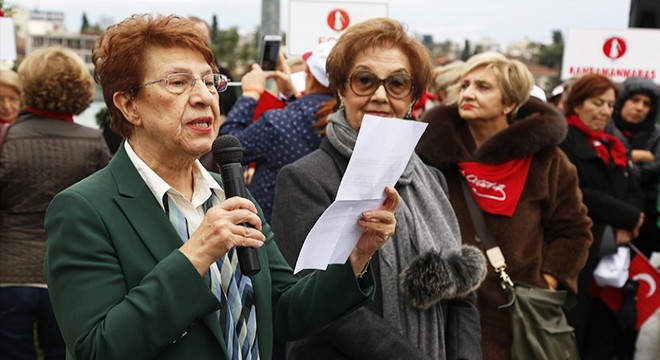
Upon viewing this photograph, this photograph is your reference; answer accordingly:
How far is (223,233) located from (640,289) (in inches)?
192

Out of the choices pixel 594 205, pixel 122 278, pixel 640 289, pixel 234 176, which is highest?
pixel 234 176

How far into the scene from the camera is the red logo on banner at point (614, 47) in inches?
354

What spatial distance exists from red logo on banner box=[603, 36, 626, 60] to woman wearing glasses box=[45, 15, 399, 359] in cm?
714

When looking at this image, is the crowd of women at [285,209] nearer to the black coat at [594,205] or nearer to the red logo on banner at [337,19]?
the black coat at [594,205]

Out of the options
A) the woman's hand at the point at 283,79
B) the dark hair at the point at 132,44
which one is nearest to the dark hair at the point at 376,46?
the dark hair at the point at 132,44

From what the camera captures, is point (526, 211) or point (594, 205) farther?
point (594, 205)

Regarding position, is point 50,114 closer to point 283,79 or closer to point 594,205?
point 283,79

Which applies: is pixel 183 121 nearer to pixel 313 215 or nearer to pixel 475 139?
pixel 313 215

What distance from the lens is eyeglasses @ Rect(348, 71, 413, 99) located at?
322 centimetres

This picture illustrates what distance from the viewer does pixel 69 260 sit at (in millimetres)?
2098

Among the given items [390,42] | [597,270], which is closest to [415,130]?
[390,42]

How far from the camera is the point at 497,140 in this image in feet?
14.4

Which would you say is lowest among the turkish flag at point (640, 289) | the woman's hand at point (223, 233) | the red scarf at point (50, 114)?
the turkish flag at point (640, 289)

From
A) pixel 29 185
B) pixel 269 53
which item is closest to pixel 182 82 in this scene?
pixel 29 185
